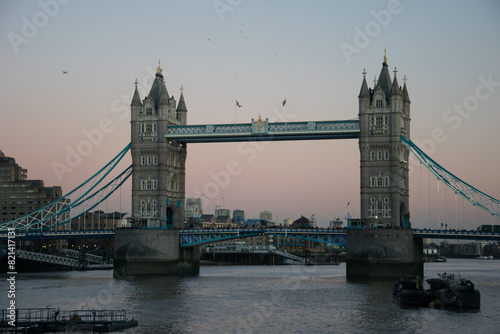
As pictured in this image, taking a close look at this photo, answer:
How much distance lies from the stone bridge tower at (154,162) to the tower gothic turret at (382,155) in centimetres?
3138

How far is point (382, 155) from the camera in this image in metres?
112

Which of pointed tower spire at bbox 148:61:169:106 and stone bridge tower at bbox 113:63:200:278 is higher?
pointed tower spire at bbox 148:61:169:106

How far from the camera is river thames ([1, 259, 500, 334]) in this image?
→ 60531mm

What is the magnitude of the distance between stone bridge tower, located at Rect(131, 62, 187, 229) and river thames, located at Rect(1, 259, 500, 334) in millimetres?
19278

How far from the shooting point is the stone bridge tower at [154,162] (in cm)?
12094

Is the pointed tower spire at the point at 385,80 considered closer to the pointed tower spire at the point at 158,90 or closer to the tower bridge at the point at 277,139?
the tower bridge at the point at 277,139

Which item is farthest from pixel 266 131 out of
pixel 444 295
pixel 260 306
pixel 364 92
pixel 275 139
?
pixel 444 295

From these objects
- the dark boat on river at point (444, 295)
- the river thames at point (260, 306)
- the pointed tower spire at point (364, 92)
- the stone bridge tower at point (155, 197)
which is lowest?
the river thames at point (260, 306)

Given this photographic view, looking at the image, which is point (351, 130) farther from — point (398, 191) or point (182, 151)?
point (182, 151)

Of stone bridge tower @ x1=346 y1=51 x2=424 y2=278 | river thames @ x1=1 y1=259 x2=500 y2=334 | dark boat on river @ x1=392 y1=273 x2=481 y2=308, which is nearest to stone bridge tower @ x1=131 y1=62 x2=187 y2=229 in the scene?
river thames @ x1=1 y1=259 x2=500 y2=334

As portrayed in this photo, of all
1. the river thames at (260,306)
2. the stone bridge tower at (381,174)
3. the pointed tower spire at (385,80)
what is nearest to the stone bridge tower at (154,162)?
the river thames at (260,306)

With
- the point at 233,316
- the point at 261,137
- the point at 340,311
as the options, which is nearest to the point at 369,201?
the point at 261,137

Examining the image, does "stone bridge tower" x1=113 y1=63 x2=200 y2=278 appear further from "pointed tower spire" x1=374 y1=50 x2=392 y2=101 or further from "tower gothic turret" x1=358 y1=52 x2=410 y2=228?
"pointed tower spire" x1=374 y1=50 x2=392 y2=101

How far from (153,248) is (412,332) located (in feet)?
209
